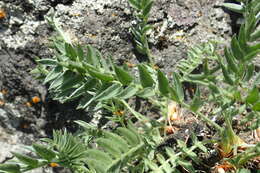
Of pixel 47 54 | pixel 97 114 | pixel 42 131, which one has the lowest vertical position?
pixel 42 131

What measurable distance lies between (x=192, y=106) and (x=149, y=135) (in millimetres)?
552

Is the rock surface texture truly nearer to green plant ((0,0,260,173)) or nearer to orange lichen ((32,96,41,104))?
orange lichen ((32,96,41,104))

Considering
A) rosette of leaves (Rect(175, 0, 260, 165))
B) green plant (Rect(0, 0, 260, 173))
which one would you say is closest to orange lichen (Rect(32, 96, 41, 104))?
green plant (Rect(0, 0, 260, 173))

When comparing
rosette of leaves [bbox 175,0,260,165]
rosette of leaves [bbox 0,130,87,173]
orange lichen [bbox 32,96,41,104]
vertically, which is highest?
rosette of leaves [bbox 175,0,260,165]

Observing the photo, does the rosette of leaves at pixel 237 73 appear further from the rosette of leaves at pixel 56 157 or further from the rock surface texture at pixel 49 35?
Answer: the rock surface texture at pixel 49 35

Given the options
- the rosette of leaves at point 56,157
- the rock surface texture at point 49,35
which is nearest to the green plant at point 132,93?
the rosette of leaves at point 56,157

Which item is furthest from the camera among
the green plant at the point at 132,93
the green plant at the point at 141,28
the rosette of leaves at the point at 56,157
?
the green plant at the point at 141,28

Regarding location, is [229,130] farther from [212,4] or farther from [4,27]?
[4,27]

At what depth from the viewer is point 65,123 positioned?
97.7 inches

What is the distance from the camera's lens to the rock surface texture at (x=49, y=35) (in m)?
2.51

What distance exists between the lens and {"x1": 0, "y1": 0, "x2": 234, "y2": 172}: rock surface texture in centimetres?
251

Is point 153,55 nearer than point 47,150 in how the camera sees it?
No

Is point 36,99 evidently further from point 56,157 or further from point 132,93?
point 132,93

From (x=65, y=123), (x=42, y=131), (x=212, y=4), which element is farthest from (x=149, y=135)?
(x=212, y=4)
